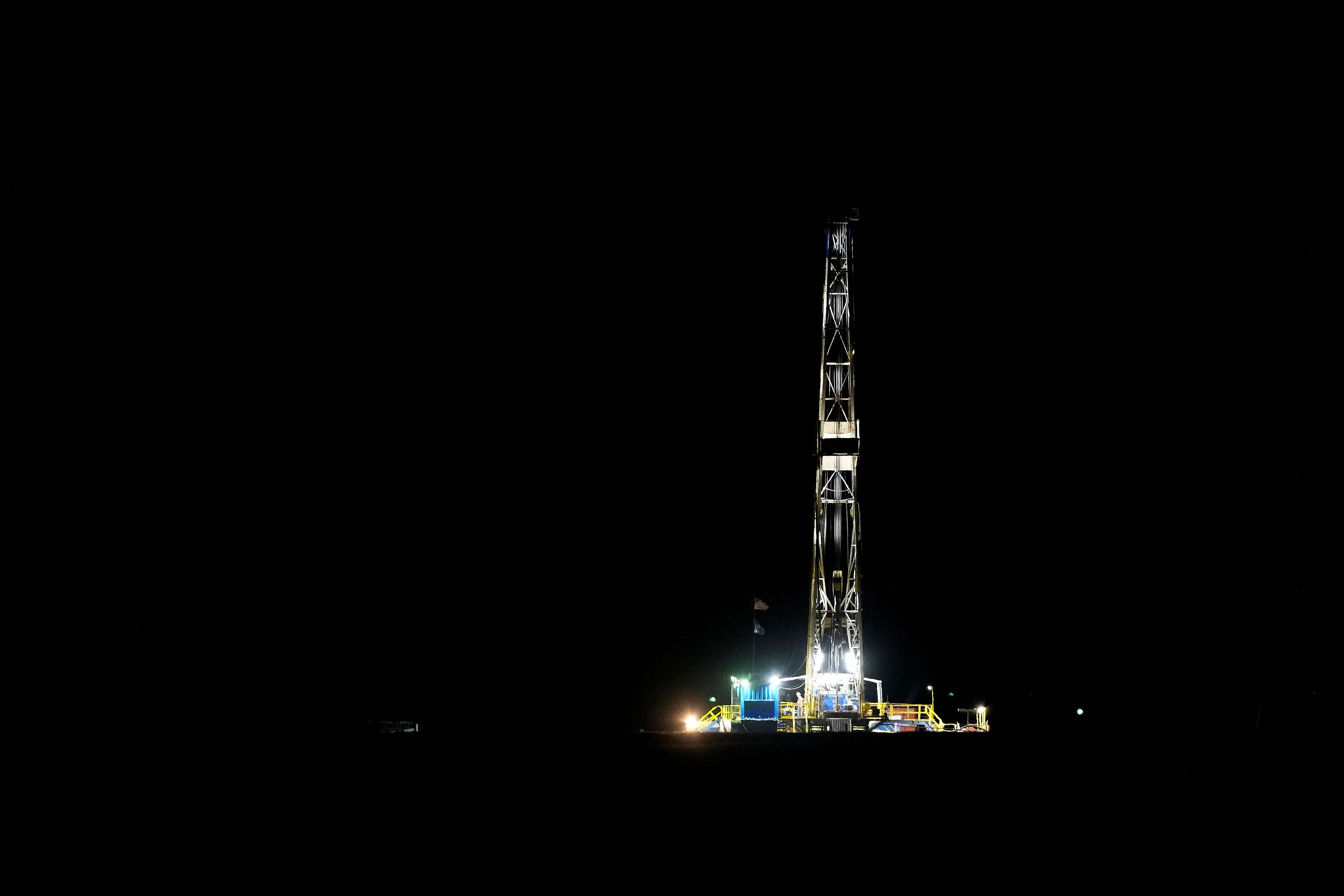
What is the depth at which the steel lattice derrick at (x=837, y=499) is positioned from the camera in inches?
1607

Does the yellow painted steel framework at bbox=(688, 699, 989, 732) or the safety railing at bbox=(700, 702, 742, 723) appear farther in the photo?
the safety railing at bbox=(700, 702, 742, 723)

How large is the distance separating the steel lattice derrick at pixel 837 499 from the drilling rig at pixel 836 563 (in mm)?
35

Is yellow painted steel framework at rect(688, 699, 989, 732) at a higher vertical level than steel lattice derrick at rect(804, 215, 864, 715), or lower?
lower

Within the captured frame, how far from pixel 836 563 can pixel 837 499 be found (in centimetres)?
292

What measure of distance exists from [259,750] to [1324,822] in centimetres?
1991

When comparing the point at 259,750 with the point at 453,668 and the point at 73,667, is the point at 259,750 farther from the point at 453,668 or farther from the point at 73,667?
the point at 453,668

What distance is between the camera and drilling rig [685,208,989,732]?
131ft

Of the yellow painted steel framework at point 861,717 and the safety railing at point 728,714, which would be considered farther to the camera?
the safety railing at point 728,714

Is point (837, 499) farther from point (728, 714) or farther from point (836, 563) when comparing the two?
point (728, 714)

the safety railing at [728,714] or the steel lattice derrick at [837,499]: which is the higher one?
the steel lattice derrick at [837,499]

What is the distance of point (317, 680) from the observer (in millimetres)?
40281

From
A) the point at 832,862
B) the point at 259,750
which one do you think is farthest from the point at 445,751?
the point at 832,862

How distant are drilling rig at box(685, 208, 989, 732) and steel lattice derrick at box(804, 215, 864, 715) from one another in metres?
0.04

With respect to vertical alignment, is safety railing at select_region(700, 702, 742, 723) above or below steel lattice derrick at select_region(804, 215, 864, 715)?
below
